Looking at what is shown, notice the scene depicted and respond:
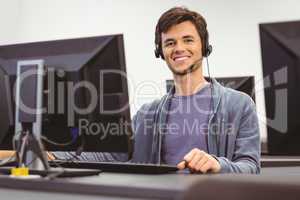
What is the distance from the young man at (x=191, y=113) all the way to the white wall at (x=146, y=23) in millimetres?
1635

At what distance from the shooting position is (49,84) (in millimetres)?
1296

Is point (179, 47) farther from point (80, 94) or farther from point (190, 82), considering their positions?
point (80, 94)

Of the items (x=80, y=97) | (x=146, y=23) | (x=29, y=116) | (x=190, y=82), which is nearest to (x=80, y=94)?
(x=80, y=97)

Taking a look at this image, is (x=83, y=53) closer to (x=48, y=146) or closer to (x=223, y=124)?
(x=48, y=146)

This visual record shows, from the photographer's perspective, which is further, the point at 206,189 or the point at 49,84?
the point at 49,84

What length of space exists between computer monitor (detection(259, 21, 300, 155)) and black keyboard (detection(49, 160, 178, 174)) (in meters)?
0.29

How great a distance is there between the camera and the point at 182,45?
1.76 meters

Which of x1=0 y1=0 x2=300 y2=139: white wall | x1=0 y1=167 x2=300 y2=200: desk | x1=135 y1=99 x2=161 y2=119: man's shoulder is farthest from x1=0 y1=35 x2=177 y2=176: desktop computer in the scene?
x1=0 y1=0 x2=300 y2=139: white wall

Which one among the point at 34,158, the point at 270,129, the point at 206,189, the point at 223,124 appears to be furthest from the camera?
the point at 223,124

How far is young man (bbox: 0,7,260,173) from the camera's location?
163 centimetres

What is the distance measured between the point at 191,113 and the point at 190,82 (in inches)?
5.0

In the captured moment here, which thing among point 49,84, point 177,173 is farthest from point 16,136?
point 177,173

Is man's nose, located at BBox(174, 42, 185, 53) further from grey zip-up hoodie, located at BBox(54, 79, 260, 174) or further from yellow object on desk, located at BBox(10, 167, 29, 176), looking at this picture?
yellow object on desk, located at BBox(10, 167, 29, 176)

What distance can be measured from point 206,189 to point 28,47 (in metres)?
0.93
